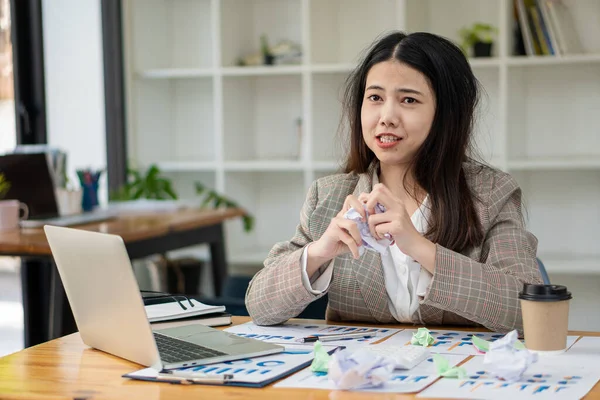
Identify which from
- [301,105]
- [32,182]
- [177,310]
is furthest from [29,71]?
[177,310]

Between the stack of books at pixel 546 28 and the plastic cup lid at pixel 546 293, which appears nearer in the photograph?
the plastic cup lid at pixel 546 293

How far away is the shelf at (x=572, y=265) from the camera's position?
396cm

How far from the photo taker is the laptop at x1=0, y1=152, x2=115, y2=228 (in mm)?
3365

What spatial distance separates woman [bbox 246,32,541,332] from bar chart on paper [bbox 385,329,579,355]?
1.5 inches

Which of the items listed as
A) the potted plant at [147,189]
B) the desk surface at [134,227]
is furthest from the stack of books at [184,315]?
the potted plant at [147,189]

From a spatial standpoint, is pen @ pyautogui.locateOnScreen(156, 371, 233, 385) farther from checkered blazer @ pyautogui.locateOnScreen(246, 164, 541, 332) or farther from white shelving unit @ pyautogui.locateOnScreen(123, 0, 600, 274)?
white shelving unit @ pyautogui.locateOnScreen(123, 0, 600, 274)

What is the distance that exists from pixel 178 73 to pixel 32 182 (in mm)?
1260

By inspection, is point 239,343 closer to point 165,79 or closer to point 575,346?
point 575,346

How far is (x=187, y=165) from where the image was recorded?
4.52m

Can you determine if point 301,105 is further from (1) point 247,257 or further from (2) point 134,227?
(2) point 134,227

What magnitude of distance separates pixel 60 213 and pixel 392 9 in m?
1.96

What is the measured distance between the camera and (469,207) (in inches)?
74.7

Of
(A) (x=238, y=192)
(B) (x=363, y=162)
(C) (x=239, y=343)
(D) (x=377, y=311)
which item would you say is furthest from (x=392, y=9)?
(C) (x=239, y=343)

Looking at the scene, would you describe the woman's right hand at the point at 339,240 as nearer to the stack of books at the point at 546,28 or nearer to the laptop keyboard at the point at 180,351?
the laptop keyboard at the point at 180,351
